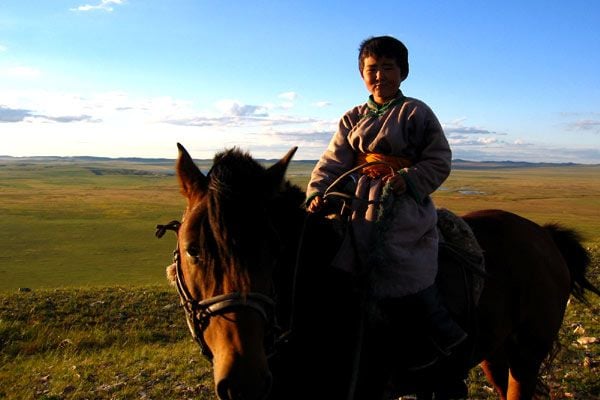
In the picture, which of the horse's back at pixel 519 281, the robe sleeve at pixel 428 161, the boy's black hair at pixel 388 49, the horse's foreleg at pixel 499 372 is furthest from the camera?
the horse's foreleg at pixel 499 372

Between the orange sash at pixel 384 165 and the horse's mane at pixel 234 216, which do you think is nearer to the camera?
the horse's mane at pixel 234 216

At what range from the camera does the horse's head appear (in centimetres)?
258

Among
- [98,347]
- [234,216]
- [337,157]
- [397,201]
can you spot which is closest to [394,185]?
[397,201]

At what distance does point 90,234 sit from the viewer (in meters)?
54.4

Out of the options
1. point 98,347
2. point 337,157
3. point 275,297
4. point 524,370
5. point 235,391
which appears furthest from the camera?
point 98,347

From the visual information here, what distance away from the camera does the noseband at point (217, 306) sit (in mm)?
2705

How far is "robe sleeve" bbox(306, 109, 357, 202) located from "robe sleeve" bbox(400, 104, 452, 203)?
611mm

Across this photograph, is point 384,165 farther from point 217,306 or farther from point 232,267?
point 217,306

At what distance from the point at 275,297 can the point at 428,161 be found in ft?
5.77

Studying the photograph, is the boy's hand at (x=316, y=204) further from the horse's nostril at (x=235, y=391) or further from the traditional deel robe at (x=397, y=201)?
the horse's nostril at (x=235, y=391)

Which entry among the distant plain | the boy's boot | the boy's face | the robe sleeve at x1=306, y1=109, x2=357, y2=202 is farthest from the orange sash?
the distant plain

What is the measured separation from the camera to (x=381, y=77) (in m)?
4.14

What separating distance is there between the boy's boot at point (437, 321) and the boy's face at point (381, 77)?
1.70 metres

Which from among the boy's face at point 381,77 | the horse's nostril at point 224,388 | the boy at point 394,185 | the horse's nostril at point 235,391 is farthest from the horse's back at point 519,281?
Answer: the horse's nostril at point 224,388
